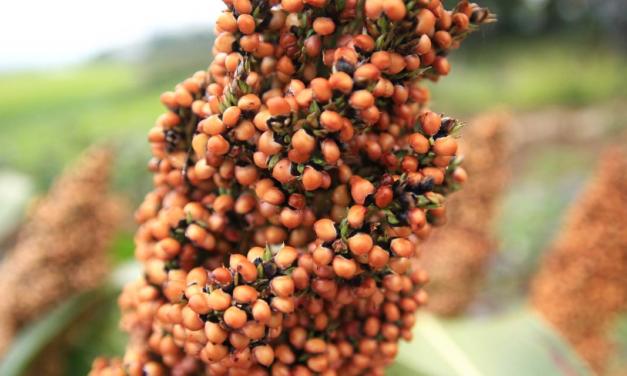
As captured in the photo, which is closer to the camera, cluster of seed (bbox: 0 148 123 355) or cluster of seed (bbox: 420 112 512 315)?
cluster of seed (bbox: 0 148 123 355)

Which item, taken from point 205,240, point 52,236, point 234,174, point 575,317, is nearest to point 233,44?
point 234,174

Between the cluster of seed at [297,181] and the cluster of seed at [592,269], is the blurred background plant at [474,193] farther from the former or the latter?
the cluster of seed at [297,181]

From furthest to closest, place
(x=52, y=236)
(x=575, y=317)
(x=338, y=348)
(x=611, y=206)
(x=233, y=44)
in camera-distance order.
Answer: (x=575, y=317), (x=611, y=206), (x=52, y=236), (x=338, y=348), (x=233, y=44)

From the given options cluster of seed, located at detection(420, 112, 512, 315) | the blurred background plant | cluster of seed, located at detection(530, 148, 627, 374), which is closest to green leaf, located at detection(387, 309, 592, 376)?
the blurred background plant

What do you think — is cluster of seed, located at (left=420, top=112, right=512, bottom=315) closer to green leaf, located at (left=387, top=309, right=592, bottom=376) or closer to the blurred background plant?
the blurred background plant

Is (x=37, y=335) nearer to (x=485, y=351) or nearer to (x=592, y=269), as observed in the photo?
(x=485, y=351)

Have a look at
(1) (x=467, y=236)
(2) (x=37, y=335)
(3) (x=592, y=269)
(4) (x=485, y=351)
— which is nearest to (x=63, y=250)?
(2) (x=37, y=335)

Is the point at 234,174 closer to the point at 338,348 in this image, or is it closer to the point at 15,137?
the point at 338,348
